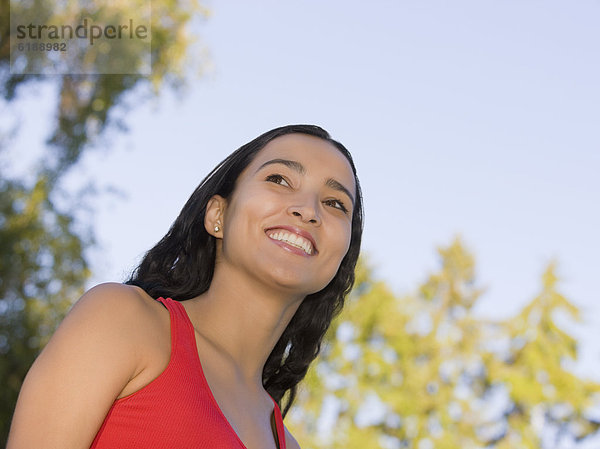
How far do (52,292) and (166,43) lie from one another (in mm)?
4846

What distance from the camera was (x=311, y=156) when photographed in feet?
7.16

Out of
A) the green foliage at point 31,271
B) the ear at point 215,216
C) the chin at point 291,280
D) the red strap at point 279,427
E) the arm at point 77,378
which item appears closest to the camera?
the arm at point 77,378

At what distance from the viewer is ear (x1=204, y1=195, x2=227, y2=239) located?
2.24 m

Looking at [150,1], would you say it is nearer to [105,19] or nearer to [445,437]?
[105,19]

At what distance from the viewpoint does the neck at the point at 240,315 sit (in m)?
2.02

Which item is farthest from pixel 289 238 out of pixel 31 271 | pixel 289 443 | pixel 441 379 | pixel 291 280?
pixel 441 379

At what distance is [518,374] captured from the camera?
56.9 feet

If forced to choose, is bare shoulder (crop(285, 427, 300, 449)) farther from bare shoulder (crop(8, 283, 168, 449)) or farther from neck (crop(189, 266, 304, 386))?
bare shoulder (crop(8, 283, 168, 449))

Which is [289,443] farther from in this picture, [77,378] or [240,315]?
[77,378]

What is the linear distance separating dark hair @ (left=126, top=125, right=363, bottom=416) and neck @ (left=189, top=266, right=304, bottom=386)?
0.33 ft

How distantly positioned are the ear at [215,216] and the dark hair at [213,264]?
0.11 feet

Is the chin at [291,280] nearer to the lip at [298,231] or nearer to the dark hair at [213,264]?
the lip at [298,231]

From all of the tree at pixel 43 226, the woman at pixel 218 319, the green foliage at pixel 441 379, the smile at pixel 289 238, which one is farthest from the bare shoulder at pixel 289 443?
the green foliage at pixel 441 379

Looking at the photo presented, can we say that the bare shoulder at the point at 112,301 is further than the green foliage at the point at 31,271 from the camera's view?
No
